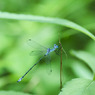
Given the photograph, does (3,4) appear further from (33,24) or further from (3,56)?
(3,56)

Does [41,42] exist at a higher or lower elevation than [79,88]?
higher

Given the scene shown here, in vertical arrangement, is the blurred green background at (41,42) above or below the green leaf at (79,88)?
above

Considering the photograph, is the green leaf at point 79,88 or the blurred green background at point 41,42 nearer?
the green leaf at point 79,88

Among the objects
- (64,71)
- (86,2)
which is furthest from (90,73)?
(86,2)

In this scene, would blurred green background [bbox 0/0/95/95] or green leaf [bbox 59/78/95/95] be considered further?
blurred green background [bbox 0/0/95/95]

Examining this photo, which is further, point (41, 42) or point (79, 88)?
point (41, 42)
